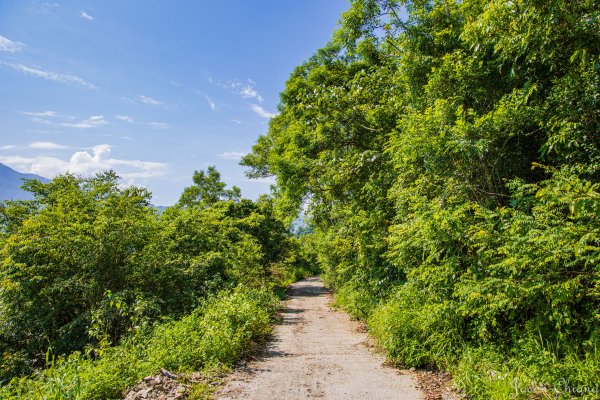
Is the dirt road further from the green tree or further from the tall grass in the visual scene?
the green tree

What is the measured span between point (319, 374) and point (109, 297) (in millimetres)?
5052

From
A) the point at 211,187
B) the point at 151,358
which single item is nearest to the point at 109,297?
the point at 151,358

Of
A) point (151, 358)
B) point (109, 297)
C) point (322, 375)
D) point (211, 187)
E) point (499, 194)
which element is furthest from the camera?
point (211, 187)

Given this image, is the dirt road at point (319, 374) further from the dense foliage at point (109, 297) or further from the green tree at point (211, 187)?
the green tree at point (211, 187)

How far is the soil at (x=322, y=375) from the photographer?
4.52 meters

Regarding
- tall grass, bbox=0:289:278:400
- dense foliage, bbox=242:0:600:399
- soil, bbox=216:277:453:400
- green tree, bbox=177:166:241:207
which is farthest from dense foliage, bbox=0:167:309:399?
green tree, bbox=177:166:241:207

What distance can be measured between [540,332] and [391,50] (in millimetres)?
7710

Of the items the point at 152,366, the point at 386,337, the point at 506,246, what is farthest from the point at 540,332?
the point at 152,366

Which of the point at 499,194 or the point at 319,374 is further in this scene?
the point at 319,374

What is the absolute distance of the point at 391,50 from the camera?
920 centimetres

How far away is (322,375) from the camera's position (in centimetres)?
529

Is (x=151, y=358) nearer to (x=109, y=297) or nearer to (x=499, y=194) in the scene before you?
(x=109, y=297)

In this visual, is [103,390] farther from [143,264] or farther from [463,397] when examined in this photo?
[143,264]

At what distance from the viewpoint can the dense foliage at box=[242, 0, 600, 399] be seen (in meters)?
3.85
